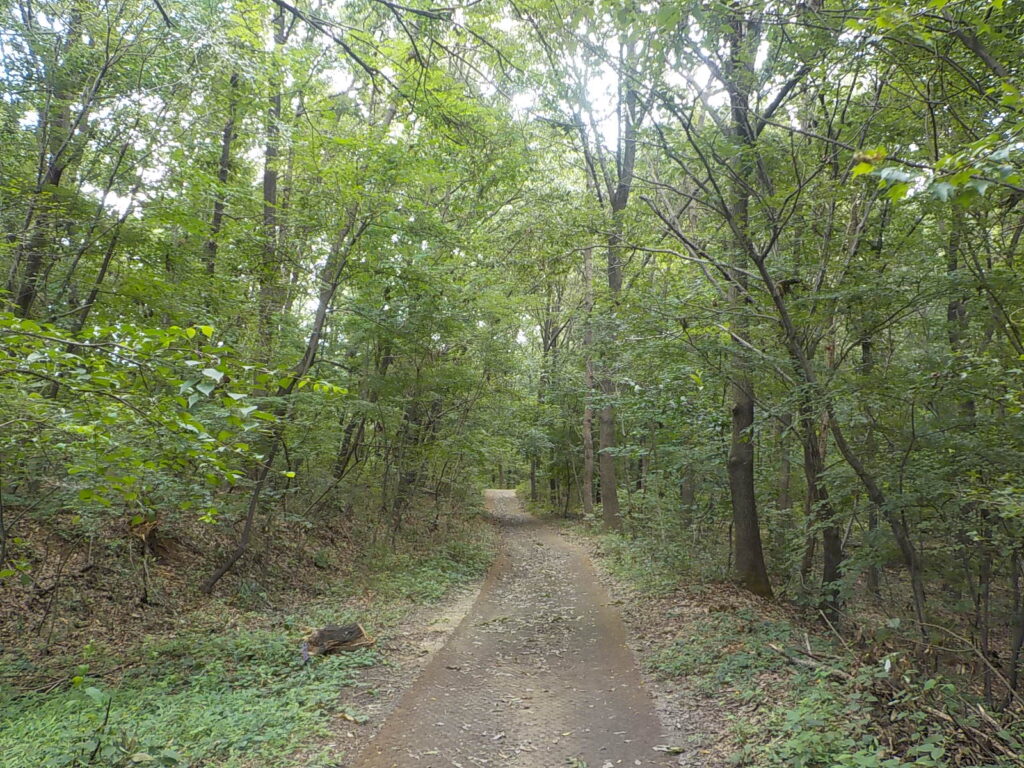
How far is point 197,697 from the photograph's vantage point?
206 inches

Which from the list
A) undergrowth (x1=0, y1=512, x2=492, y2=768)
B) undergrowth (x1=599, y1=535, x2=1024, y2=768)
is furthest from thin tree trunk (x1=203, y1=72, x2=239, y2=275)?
undergrowth (x1=599, y1=535, x2=1024, y2=768)

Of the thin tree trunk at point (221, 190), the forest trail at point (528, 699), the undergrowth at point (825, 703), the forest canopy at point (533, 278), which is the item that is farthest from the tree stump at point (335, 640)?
the thin tree trunk at point (221, 190)

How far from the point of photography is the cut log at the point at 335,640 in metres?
6.62

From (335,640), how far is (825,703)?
5313mm

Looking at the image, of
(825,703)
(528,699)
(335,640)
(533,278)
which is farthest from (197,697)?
(533,278)

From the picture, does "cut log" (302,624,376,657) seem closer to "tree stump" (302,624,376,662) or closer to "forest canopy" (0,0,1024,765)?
"tree stump" (302,624,376,662)

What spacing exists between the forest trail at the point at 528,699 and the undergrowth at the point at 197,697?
0.75 m

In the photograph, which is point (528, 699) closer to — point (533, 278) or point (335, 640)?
point (335, 640)

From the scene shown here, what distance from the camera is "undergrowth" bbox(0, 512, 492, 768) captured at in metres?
4.09

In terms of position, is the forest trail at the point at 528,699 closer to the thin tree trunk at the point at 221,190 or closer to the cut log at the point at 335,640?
the cut log at the point at 335,640

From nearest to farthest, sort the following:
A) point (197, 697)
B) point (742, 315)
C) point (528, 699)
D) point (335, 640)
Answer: point (197, 697), point (528, 699), point (335, 640), point (742, 315)

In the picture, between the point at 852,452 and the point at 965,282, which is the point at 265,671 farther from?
the point at 965,282

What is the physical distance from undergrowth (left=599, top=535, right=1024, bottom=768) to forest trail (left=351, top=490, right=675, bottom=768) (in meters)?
0.73

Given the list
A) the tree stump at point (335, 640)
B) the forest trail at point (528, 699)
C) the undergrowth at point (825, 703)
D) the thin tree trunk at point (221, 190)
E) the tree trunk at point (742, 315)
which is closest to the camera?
the undergrowth at point (825, 703)
